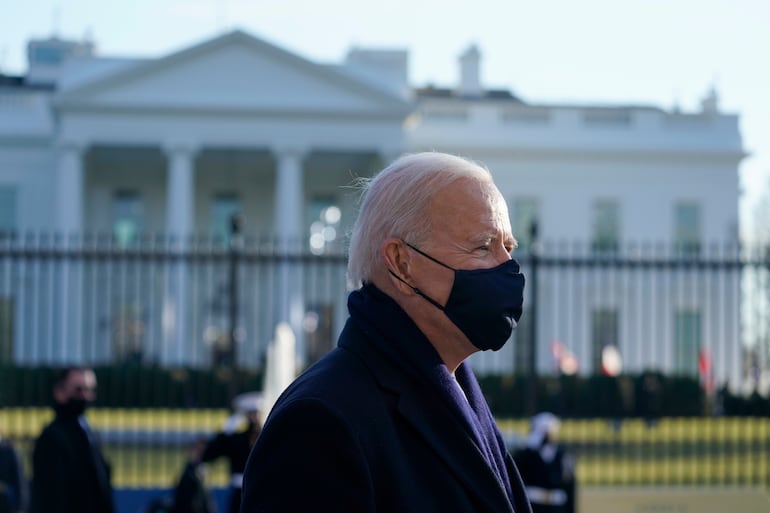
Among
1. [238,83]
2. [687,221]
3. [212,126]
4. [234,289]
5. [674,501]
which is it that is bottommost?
[674,501]

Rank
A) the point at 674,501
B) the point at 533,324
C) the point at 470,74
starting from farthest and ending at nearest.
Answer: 1. the point at 470,74
2. the point at 533,324
3. the point at 674,501

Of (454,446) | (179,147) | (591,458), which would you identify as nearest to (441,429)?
(454,446)

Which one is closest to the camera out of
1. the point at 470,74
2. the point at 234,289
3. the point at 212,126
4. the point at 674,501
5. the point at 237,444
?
the point at 237,444

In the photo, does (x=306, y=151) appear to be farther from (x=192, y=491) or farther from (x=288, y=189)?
(x=192, y=491)

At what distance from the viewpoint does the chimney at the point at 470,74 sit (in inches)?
2170

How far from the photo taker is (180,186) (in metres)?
43.6

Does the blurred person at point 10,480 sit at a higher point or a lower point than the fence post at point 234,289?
lower

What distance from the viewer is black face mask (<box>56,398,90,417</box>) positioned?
7.48 metres

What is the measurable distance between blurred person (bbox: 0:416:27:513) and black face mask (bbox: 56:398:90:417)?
6.32 ft

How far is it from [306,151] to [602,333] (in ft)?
38.0

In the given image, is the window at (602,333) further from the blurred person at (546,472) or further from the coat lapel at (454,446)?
the coat lapel at (454,446)

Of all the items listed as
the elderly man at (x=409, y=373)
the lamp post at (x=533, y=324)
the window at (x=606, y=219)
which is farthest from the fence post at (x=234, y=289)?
the window at (x=606, y=219)

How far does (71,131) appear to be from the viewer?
4206 cm

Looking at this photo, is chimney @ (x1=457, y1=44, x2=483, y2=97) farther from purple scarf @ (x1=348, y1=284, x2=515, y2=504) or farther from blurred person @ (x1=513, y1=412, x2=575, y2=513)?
purple scarf @ (x1=348, y1=284, x2=515, y2=504)
